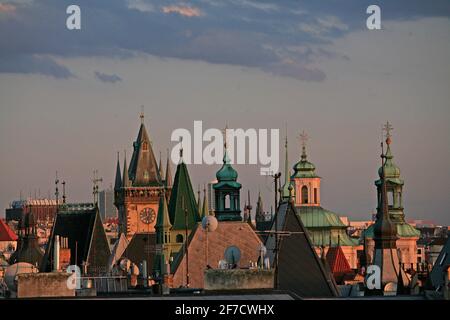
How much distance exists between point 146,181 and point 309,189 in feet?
90.5

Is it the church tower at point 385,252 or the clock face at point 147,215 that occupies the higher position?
the clock face at point 147,215

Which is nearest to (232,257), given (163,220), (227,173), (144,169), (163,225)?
(227,173)

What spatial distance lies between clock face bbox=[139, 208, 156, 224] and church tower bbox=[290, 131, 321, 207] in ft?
86.9

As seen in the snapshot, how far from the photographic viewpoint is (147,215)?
606ft

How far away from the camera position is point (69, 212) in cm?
12912

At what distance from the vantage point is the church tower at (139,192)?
18038cm

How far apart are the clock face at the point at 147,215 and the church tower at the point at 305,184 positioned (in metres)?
26.5

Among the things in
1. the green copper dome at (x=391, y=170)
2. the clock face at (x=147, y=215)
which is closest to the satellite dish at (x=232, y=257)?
A: the green copper dome at (x=391, y=170)

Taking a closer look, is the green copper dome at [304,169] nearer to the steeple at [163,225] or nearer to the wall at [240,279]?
the steeple at [163,225]

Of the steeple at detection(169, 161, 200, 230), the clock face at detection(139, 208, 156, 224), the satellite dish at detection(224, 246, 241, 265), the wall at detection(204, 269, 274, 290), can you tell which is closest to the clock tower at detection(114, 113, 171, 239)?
the clock face at detection(139, 208, 156, 224)

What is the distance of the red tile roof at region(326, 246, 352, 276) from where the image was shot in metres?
125

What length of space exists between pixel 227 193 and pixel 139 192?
8064 cm

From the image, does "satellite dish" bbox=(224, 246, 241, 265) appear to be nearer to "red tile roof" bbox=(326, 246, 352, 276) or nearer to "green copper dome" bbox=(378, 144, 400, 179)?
"red tile roof" bbox=(326, 246, 352, 276)
